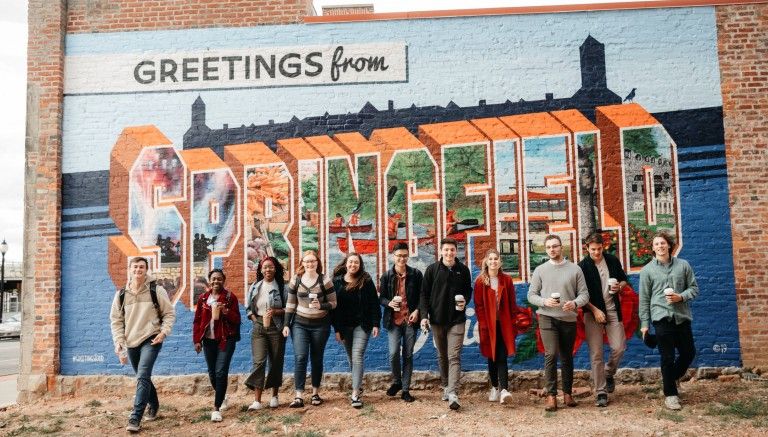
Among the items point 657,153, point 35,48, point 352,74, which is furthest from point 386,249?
point 35,48

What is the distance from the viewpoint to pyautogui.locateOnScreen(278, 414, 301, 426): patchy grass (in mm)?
6020

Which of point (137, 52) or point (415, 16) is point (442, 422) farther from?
point (137, 52)

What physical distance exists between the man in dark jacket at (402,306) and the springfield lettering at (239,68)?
2.81 meters

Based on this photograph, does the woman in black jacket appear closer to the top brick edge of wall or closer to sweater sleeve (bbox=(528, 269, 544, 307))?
sweater sleeve (bbox=(528, 269, 544, 307))

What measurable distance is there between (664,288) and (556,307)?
111 cm

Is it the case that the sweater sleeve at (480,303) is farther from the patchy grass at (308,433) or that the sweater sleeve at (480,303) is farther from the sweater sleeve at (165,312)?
the sweater sleeve at (165,312)

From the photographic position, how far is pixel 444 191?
25.4 ft

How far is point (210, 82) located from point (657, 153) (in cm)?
605

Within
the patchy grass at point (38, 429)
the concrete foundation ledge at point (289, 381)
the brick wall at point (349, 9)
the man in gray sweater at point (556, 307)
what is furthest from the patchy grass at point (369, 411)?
the brick wall at point (349, 9)

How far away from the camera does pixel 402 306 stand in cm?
657

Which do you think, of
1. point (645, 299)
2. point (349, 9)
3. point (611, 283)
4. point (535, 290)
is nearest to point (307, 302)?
point (535, 290)

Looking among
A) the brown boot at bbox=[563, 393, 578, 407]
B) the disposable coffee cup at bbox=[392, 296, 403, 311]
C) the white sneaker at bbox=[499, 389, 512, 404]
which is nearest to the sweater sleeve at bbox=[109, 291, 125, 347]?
the disposable coffee cup at bbox=[392, 296, 403, 311]

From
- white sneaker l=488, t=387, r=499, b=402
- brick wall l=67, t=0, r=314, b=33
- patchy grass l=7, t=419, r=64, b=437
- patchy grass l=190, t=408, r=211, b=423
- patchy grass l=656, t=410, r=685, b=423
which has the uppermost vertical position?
brick wall l=67, t=0, r=314, b=33

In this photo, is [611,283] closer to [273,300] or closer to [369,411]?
[369,411]
